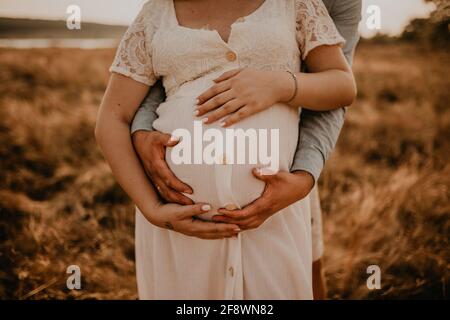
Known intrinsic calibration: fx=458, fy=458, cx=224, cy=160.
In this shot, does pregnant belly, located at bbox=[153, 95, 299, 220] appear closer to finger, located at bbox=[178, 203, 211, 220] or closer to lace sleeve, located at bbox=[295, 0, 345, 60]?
finger, located at bbox=[178, 203, 211, 220]

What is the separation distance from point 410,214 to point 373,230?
0.29 metres

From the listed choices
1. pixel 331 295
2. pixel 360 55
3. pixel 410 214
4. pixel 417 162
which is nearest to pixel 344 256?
pixel 331 295

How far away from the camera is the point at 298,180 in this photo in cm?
138

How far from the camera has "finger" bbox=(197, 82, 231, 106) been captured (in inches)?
53.2

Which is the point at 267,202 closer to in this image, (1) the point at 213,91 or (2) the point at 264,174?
(2) the point at 264,174

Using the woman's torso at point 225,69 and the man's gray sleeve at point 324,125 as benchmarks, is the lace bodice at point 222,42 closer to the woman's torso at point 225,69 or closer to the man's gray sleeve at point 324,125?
the woman's torso at point 225,69

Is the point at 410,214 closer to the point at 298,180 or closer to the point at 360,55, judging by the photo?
the point at 298,180

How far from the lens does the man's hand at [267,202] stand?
133 cm

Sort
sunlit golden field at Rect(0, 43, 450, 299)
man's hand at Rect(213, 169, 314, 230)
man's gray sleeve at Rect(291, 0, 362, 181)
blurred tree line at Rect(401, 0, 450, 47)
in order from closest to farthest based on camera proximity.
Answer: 1. man's hand at Rect(213, 169, 314, 230)
2. man's gray sleeve at Rect(291, 0, 362, 181)
3. blurred tree line at Rect(401, 0, 450, 47)
4. sunlit golden field at Rect(0, 43, 450, 299)

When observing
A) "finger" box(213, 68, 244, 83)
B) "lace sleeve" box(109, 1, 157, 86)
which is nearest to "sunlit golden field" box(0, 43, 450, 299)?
"lace sleeve" box(109, 1, 157, 86)

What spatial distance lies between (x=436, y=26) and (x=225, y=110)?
2623 mm

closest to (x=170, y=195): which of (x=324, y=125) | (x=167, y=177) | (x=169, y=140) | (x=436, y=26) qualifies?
(x=167, y=177)

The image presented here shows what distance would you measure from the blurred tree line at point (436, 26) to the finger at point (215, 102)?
1.44 m

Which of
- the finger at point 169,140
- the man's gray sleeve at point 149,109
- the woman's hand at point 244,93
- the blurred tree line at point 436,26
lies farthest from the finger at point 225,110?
the blurred tree line at point 436,26
